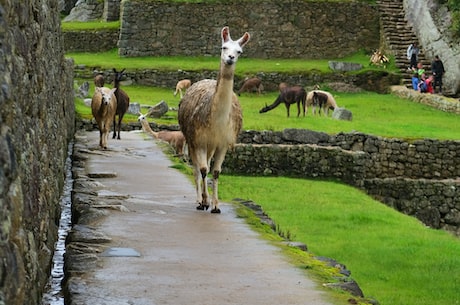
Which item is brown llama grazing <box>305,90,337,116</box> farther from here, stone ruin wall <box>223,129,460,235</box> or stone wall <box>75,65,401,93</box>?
stone wall <box>75,65,401,93</box>

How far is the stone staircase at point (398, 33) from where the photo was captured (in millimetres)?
39219

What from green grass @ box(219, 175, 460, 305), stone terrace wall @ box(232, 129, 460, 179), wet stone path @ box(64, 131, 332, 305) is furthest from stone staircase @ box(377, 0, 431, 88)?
wet stone path @ box(64, 131, 332, 305)

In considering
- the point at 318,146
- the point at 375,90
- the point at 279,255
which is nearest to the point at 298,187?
the point at 318,146

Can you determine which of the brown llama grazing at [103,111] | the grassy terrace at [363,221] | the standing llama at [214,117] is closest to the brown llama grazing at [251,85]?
the grassy terrace at [363,221]

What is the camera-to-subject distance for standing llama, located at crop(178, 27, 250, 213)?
36.5 ft

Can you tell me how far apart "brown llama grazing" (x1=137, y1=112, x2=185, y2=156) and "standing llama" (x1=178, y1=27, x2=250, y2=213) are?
8.58 meters

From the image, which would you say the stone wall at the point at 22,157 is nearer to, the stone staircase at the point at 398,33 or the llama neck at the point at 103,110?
the llama neck at the point at 103,110

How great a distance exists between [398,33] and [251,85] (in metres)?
9.32

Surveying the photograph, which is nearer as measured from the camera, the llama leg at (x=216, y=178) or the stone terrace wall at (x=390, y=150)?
the llama leg at (x=216, y=178)

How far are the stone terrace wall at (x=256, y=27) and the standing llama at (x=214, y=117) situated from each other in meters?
30.1

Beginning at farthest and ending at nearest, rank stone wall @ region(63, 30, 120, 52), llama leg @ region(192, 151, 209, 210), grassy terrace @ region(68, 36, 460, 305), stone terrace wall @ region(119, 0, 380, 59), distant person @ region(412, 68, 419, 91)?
stone wall @ region(63, 30, 120, 52), stone terrace wall @ region(119, 0, 380, 59), distant person @ region(412, 68, 419, 91), llama leg @ region(192, 151, 209, 210), grassy terrace @ region(68, 36, 460, 305)

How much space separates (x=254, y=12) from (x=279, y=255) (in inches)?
1353

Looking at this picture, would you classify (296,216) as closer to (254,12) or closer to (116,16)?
(254,12)

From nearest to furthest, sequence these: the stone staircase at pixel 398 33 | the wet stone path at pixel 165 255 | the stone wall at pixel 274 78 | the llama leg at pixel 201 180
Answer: the wet stone path at pixel 165 255 → the llama leg at pixel 201 180 → the stone wall at pixel 274 78 → the stone staircase at pixel 398 33
